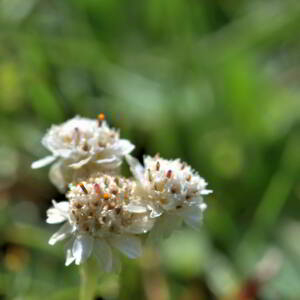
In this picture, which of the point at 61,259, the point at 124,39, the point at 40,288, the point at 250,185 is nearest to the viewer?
the point at 40,288

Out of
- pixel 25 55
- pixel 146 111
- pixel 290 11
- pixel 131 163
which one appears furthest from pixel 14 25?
pixel 131 163

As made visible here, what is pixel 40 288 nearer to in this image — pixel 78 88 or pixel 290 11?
pixel 78 88

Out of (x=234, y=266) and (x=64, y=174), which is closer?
(x=64, y=174)

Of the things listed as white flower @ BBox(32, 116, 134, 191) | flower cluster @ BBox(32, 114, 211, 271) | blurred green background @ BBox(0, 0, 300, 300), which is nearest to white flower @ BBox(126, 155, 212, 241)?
flower cluster @ BBox(32, 114, 211, 271)

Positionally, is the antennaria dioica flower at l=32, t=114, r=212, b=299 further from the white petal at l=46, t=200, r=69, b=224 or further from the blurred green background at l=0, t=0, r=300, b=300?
the blurred green background at l=0, t=0, r=300, b=300

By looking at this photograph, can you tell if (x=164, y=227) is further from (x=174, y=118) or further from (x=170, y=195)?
(x=174, y=118)

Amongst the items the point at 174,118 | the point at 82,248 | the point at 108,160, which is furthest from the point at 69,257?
the point at 174,118
